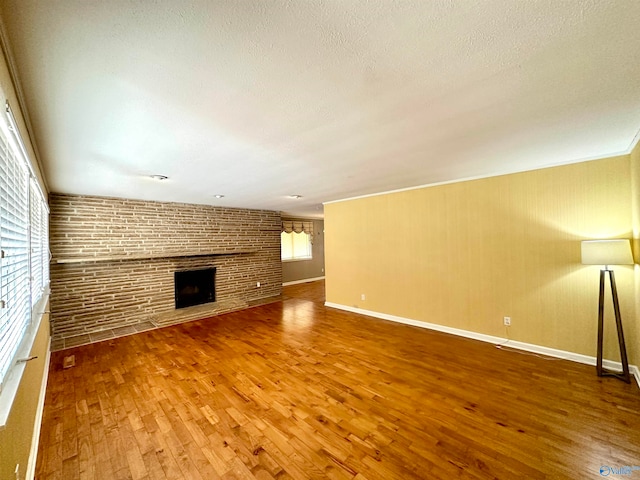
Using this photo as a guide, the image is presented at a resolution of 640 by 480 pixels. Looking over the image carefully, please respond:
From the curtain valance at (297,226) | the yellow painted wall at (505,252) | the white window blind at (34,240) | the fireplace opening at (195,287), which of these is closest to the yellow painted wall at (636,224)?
the yellow painted wall at (505,252)

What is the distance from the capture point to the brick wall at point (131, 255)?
412cm

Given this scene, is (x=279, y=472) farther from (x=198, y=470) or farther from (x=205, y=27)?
(x=205, y=27)

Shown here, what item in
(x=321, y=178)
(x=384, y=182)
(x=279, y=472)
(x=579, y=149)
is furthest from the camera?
(x=384, y=182)

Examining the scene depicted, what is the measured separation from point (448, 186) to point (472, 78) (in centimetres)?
285

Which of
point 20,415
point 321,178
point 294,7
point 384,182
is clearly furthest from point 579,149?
point 20,415

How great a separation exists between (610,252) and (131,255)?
6538 millimetres

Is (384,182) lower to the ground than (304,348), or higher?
higher

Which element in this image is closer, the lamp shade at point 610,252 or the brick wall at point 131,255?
the lamp shade at point 610,252

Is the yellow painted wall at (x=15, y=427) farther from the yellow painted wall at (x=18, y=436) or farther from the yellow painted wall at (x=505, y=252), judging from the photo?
the yellow painted wall at (x=505, y=252)

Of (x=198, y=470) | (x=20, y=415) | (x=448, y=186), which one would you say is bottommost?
(x=198, y=470)

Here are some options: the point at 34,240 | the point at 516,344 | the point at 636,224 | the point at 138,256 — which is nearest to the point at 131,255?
the point at 138,256

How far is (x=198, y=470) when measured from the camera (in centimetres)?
167

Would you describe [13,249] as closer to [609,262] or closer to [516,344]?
[609,262]

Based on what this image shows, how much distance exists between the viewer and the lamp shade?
2.47 meters
